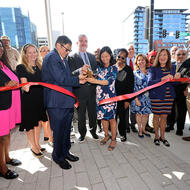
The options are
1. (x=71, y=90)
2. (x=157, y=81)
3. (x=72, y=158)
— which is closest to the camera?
(x=71, y=90)

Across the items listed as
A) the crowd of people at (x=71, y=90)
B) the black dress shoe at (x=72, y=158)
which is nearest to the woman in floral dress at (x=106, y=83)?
the crowd of people at (x=71, y=90)

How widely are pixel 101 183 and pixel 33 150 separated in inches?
61.9

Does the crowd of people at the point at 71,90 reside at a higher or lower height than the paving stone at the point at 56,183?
higher

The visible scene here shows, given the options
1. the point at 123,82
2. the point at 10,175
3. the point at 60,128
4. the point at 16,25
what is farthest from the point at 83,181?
the point at 16,25

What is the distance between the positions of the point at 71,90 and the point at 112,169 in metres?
1.58

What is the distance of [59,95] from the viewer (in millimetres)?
2393

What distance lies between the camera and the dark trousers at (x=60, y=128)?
96.9 inches

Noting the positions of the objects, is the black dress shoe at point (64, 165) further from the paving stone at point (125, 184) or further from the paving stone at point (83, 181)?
the paving stone at point (125, 184)

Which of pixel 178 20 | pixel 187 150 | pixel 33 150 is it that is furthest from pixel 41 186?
pixel 178 20

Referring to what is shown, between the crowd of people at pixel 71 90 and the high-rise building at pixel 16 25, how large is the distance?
126164 mm

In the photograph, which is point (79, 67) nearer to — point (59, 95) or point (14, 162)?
point (59, 95)

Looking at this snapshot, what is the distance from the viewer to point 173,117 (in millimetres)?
4258

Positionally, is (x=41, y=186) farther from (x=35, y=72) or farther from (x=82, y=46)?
(x=82, y=46)

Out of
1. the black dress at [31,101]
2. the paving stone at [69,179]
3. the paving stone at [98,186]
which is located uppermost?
the black dress at [31,101]
